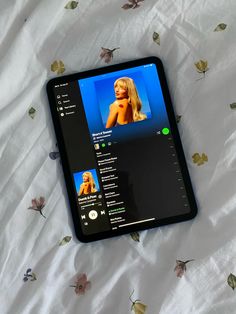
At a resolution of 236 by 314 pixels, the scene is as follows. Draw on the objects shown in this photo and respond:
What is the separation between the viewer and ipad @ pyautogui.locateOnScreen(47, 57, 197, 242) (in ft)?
2.02

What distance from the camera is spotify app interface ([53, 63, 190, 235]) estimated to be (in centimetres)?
62

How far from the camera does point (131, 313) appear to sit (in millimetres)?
593

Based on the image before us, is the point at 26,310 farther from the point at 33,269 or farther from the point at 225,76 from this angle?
the point at 225,76

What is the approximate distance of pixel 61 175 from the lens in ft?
2.06

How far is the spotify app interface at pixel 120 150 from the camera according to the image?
0.62 m

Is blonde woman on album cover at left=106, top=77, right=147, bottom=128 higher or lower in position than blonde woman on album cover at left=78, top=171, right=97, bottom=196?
higher

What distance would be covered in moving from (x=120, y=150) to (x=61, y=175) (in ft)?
0.26

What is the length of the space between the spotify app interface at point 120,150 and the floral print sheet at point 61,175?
0.02 meters

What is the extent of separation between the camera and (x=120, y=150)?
2.05 ft

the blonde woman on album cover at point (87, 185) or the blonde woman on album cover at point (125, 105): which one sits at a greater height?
the blonde woman on album cover at point (125, 105)

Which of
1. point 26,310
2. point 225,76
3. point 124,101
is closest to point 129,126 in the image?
point 124,101

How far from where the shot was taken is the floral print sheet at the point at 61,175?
597 millimetres

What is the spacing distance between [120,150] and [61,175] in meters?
0.08

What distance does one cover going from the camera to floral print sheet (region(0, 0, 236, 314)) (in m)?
0.60
